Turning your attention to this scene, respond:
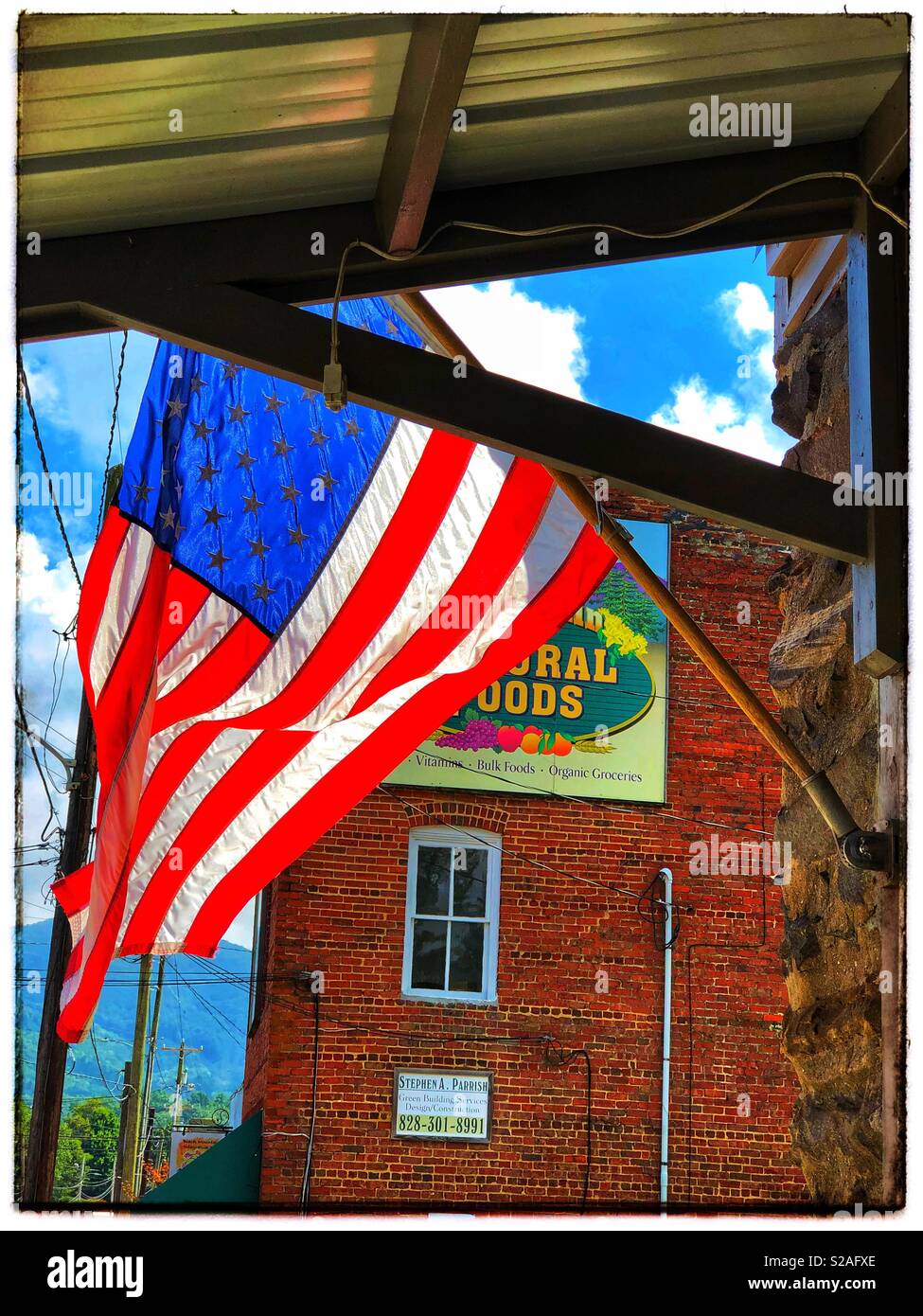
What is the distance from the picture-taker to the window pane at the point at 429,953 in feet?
47.7

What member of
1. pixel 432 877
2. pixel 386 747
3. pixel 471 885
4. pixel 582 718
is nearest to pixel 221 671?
pixel 386 747

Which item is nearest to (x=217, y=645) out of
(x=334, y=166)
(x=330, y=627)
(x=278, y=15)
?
(x=330, y=627)

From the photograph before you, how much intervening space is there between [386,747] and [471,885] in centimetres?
702

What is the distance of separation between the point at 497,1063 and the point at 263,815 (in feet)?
23.1

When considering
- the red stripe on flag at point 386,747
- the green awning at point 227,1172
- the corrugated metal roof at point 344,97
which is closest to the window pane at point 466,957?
the green awning at point 227,1172

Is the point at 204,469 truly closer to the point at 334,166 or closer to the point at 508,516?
the point at 508,516

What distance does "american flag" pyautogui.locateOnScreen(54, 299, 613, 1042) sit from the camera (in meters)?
7.43

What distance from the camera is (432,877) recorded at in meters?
14.8

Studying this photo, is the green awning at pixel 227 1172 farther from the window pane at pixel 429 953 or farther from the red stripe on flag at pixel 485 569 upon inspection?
the red stripe on flag at pixel 485 569

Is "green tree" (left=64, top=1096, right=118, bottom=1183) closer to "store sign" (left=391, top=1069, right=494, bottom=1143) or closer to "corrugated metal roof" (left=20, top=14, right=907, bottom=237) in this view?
"store sign" (left=391, top=1069, right=494, bottom=1143)

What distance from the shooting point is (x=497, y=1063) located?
1430cm

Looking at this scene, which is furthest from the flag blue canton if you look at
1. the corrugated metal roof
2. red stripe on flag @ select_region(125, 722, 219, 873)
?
the corrugated metal roof

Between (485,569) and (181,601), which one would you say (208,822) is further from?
(485,569)

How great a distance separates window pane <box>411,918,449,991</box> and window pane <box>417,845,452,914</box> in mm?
156
